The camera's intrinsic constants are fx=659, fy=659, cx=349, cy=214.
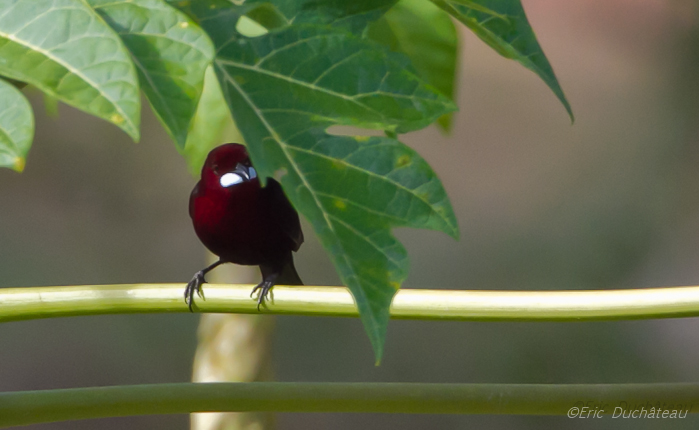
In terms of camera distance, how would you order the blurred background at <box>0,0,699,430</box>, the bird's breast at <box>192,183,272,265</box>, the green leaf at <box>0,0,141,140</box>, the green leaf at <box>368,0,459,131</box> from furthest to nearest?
the blurred background at <box>0,0,699,430</box> < the bird's breast at <box>192,183,272,265</box> < the green leaf at <box>368,0,459,131</box> < the green leaf at <box>0,0,141,140</box>

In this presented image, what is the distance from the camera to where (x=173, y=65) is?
0.13 m

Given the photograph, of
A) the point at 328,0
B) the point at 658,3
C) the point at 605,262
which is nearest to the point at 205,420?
the point at 328,0

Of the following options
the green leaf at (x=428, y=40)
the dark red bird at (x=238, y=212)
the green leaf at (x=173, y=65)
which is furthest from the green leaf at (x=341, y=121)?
the dark red bird at (x=238, y=212)

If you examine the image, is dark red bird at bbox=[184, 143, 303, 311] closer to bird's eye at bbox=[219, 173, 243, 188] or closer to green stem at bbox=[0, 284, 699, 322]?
bird's eye at bbox=[219, 173, 243, 188]

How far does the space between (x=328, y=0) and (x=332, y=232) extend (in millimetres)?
70

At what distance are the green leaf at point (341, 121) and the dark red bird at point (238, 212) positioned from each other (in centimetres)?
25

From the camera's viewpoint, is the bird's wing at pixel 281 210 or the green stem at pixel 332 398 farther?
the bird's wing at pixel 281 210

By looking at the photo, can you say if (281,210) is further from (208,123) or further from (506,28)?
(506,28)

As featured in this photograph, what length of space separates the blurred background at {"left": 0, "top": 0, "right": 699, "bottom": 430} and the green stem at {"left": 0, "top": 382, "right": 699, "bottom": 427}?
844mm

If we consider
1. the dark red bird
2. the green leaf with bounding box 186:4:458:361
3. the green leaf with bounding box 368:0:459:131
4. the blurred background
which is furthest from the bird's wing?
the blurred background

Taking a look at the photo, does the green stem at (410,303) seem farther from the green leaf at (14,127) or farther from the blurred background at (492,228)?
the blurred background at (492,228)

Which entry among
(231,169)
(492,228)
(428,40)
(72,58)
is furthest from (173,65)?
(492,228)

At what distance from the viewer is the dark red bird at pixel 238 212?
0.41 m

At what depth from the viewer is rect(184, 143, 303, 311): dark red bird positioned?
41cm
